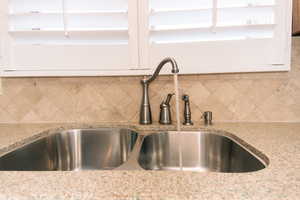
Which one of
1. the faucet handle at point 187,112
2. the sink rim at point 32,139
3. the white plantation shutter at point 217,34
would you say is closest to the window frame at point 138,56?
the white plantation shutter at point 217,34

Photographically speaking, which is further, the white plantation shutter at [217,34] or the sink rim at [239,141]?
the white plantation shutter at [217,34]

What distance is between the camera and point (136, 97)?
→ 1.24m

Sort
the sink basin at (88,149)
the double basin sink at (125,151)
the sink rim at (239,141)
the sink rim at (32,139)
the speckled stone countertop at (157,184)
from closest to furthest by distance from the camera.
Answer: the speckled stone countertop at (157,184) < the sink rim at (239,141) < the sink rim at (32,139) < the double basin sink at (125,151) < the sink basin at (88,149)

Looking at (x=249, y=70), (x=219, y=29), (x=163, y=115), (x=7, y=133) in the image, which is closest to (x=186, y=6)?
(x=219, y=29)

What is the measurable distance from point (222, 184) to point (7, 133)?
1.04 meters

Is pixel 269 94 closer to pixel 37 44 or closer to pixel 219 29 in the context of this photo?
pixel 219 29

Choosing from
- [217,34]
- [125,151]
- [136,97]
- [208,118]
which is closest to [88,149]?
[125,151]

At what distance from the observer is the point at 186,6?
1.10m

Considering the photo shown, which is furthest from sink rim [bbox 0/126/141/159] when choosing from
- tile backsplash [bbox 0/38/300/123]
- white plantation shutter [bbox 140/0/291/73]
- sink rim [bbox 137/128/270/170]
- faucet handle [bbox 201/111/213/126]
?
white plantation shutter [bbox 140/0/291/73]

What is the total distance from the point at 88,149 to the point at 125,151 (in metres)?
0.20

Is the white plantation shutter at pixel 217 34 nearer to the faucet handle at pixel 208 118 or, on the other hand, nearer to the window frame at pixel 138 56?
the window frame at pixel 138 56

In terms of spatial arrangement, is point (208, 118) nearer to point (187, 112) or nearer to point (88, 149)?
point (187, 112)

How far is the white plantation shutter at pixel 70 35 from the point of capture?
1.12m

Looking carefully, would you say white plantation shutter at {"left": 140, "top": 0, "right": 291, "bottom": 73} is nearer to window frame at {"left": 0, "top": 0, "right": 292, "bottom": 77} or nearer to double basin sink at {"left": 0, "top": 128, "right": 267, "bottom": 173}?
window frame at {"left": 0, "top": 0, "right": 292, "bottom": 77}
